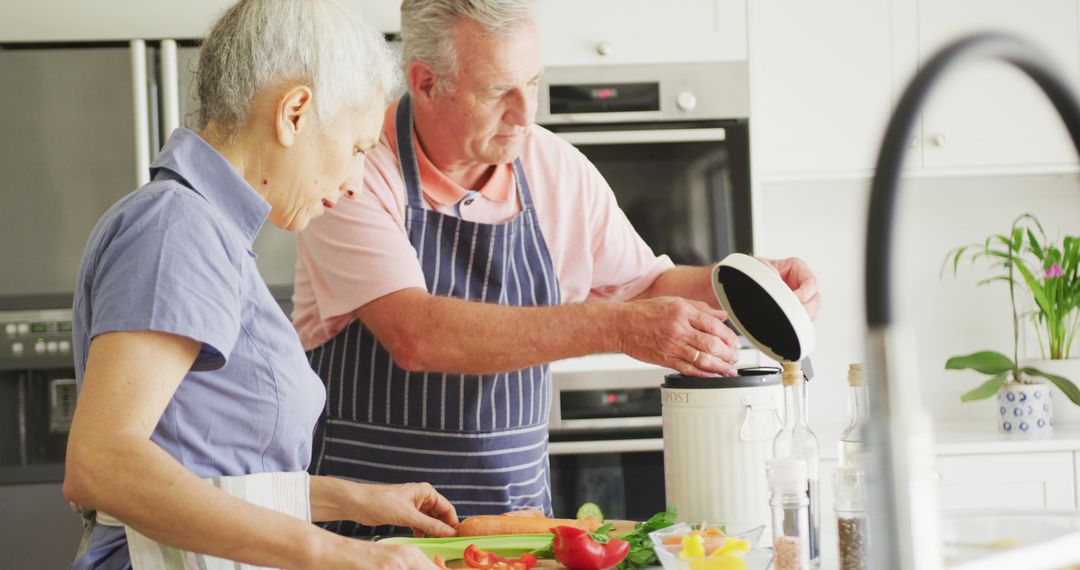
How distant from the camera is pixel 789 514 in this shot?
3.76 ft

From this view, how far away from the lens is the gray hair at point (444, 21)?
1.53 meters

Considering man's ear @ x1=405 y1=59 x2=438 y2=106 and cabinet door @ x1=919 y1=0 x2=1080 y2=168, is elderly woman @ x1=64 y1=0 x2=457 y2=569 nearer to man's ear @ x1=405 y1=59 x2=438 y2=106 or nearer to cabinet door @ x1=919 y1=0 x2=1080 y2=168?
man's ear @ x1=405 y1=59 x2=438 y2=106

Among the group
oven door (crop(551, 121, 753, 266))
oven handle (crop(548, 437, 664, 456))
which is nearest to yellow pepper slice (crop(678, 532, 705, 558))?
oven handle (crop(548, 437, 664, 456))

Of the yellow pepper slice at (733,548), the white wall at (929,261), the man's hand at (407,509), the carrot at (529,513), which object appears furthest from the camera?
the white wall at (929,261)

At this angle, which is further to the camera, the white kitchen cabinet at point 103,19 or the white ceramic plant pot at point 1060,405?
the white ceramic plant pot at point 1060,405

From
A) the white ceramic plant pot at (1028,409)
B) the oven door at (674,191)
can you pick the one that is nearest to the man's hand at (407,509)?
the oven door at (674,191)

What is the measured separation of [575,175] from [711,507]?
1.93 ft

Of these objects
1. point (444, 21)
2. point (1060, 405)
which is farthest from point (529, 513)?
point (1060, 405)

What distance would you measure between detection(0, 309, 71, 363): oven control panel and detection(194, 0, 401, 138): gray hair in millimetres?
1642

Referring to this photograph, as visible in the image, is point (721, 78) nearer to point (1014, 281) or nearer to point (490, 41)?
point (1014, 281)

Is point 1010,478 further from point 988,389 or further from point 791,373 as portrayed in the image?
point 791,373

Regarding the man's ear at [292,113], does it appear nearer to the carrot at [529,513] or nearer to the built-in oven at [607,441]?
the carrot at [529,513]

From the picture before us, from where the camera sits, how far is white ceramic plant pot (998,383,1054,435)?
9.18ft

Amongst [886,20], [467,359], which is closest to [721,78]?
[886,20]
